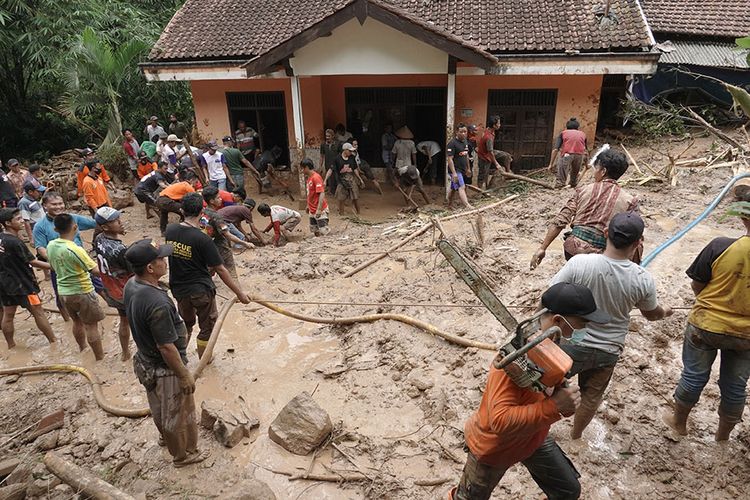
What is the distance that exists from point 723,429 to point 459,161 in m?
7.27

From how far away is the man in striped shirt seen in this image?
410cm

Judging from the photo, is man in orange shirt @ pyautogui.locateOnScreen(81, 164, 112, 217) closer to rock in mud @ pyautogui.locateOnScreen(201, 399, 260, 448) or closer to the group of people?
rock in mud @ pyautogui.locateOnScreen(201, 399, 260, 448)

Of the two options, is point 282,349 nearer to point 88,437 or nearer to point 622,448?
point 88,437

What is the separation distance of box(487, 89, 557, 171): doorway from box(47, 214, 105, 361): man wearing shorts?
9761mm

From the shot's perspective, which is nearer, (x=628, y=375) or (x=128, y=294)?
(x=128, y=294)

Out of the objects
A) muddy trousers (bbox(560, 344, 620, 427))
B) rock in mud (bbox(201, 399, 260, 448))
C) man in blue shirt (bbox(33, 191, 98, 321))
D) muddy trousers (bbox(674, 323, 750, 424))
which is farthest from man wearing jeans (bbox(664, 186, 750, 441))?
man in blue shirt (bbox(33, 191, 98, 321))

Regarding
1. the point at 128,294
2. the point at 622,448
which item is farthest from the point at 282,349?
the point at 622,448

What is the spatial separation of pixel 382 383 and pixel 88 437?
8.91 ft

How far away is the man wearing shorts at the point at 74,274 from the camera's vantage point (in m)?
5.19

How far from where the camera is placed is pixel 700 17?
14.2 meters

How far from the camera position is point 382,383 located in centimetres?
486

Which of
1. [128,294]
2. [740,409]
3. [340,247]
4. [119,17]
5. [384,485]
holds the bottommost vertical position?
[340,247]

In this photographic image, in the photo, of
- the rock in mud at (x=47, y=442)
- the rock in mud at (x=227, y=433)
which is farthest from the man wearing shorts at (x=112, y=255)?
the rock in mud at (x=227, y=433)

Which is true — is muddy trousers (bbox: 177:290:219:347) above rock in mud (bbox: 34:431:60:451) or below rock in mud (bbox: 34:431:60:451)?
above
